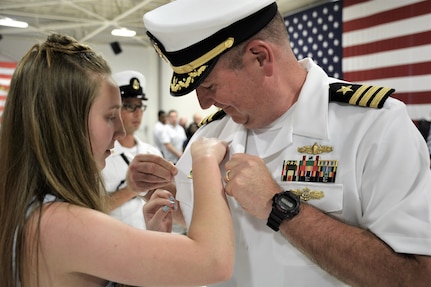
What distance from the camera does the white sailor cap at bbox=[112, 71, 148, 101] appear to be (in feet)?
10.5

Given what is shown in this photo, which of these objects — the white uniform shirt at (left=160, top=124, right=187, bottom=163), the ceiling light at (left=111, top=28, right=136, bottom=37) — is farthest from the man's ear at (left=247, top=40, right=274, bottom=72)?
the ceiling light at (left=111, top=28, right=136, bottom=37)

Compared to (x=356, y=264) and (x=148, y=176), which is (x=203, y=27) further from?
(x=356, y=264)

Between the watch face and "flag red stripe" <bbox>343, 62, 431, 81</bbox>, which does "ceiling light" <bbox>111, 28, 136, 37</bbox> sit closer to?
"flag red stripe" <bbox>343, 62, 431, 81</bbox>

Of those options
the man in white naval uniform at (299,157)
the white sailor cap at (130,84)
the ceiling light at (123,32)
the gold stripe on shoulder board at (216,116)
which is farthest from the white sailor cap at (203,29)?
the ceiling light at (123,32)

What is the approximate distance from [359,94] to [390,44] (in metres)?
3.39

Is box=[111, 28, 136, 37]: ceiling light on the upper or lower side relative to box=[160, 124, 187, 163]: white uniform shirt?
upper

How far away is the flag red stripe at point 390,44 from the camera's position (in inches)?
154

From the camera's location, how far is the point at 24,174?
103cm

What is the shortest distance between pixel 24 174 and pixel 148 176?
0.61m

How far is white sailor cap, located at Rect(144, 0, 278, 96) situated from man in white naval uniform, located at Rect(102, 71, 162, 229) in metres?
1.44

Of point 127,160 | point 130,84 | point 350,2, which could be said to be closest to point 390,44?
point 350,2

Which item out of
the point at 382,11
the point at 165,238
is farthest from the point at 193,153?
the point at 382,11

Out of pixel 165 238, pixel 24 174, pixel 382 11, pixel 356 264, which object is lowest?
pixel 356 264

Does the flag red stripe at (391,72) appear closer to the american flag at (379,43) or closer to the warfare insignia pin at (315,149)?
the american flag at (379,43)
